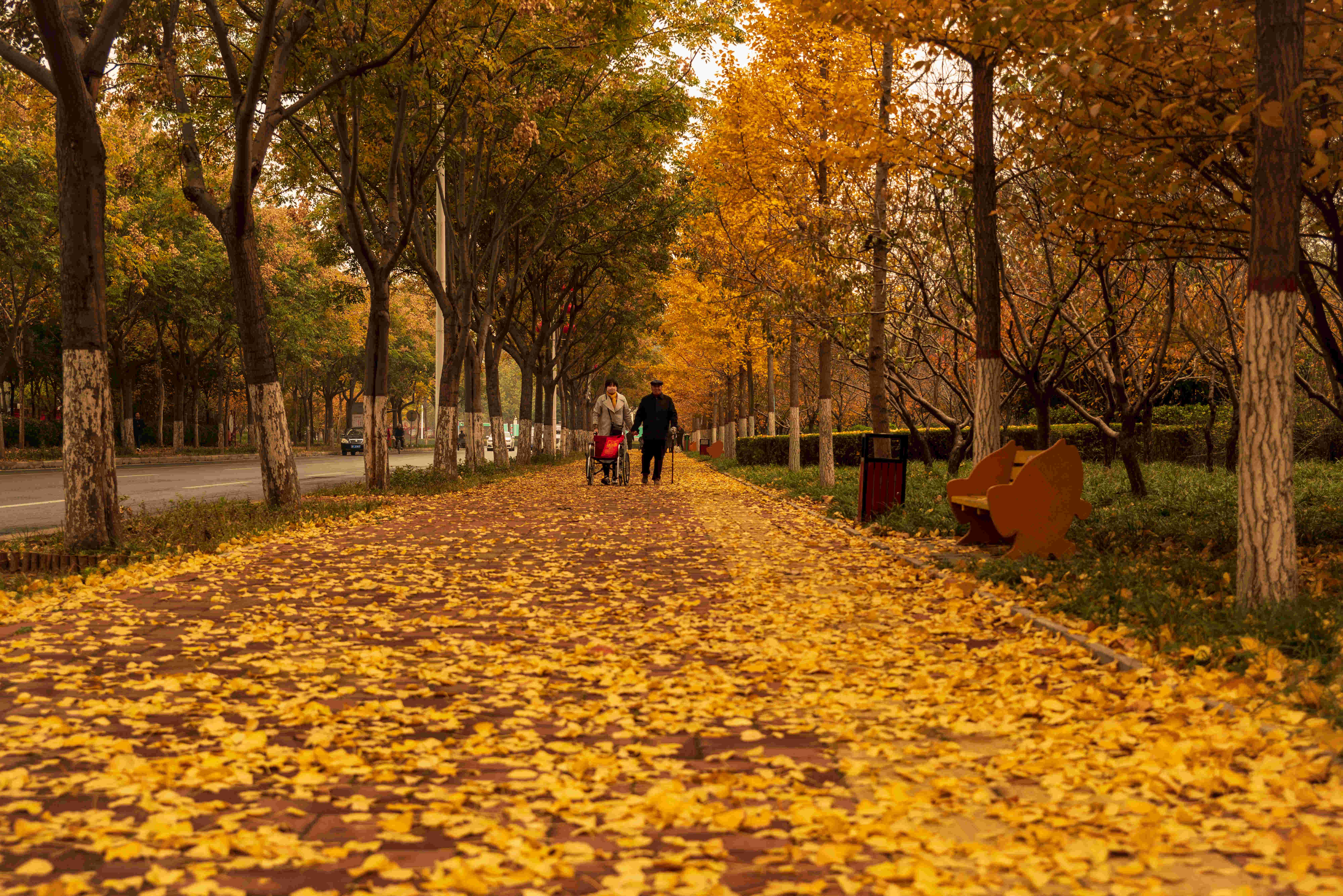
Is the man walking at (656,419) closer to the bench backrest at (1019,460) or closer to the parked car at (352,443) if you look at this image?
the bench backrest at (1019,460)

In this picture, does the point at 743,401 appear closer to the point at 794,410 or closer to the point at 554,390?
the point at 554,390

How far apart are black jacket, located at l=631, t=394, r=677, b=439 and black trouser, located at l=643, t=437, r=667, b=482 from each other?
0.58ft

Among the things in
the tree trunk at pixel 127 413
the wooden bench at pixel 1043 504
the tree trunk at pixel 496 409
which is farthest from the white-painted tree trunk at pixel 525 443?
the wooden bench at pixel 1043 504

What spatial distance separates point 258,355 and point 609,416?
908 centimetres

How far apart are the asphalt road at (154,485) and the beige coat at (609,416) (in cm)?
603

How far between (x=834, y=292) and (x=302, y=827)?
14785mm

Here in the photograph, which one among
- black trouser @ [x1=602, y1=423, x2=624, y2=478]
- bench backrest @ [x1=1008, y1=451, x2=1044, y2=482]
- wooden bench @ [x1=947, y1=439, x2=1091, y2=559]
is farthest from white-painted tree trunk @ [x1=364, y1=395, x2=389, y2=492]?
wooden bench @ [x1=947, y1=439, x2=1091, y2=559]

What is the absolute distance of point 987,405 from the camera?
11.7 m

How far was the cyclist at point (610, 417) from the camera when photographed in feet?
71.2

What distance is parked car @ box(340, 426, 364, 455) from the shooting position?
60.6 meters

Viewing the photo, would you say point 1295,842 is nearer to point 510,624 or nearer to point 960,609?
point 960,609

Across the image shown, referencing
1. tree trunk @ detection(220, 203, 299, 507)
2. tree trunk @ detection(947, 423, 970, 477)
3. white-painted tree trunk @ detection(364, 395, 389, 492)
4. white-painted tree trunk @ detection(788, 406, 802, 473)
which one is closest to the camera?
tree trunk @ detection(220, 203, 299, 507)

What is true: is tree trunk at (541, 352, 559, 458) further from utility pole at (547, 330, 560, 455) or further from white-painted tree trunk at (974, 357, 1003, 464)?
white-painted tree trunk at (974, 357, 1003, 464)

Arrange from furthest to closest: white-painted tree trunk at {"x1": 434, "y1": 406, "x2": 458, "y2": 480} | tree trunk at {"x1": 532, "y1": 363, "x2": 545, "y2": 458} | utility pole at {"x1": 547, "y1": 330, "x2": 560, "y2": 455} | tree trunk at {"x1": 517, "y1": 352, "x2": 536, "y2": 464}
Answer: tree trunk at {"x1": 532, "y1": 363, "x2": 545, "y2": 458} < utility pole at {"x1": 547, "y1": 330, "x2": 560, "y2": 455} < tree trunk at {"x1": 517, "y1": 352, "x2": 536, "y2": 464} < white-painted tree trunk at {"x1": 434, "y1": 406, "x2": 458, "y2": 480}
